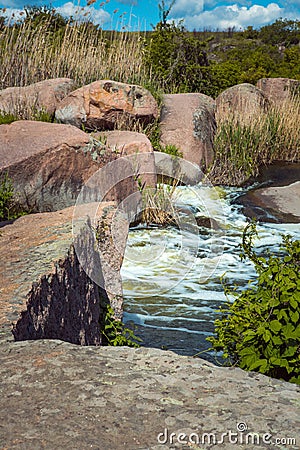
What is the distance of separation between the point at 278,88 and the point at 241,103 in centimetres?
292

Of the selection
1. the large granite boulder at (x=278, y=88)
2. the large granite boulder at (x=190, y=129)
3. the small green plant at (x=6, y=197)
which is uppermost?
the large granite boulder at (x=278, y=88)

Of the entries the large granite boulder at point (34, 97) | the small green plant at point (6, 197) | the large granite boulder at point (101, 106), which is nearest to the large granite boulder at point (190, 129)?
the large granite boulder at point (101, 106)

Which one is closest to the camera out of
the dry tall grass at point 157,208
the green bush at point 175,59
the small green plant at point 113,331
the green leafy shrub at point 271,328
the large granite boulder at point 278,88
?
the green leafy shrub at point 271,328

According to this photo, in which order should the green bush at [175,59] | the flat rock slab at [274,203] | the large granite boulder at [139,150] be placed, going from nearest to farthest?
the large granite boulder at [139,150], the flat rock slab at [274,203], the green bush at [175,59]

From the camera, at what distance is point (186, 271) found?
20.0 feet

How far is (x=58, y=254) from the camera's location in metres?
2.89

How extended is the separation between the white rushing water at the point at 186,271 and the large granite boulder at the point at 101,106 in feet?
5.69

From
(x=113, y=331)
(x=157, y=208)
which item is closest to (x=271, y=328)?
(x=113, y=331)

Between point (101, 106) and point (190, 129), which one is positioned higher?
point (101, 106)

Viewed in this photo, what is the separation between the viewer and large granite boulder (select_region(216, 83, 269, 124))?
10898 mm

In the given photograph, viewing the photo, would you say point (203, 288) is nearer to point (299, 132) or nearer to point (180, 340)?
point (180, 340)

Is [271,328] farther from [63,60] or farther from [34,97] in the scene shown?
[63,60]

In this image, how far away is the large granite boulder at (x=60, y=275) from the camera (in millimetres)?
2434

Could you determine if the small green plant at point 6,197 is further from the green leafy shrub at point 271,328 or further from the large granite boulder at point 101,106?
the large granite boulder at point 101,106
